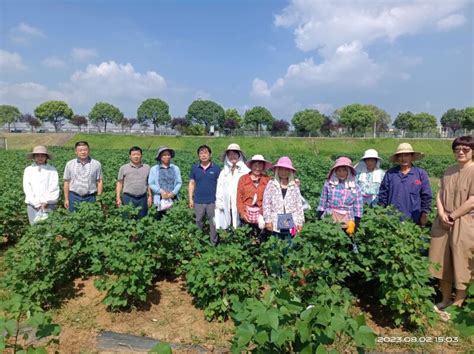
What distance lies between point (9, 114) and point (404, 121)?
3373 inches

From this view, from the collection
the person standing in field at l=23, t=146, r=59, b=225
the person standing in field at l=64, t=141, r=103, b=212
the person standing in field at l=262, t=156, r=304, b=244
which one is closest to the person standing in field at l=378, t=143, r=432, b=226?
the person standing in field at l=262, t=156, r=304, b=244

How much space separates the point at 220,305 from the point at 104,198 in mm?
2643

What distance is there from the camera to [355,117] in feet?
214

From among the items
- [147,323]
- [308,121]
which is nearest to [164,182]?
[147,323]

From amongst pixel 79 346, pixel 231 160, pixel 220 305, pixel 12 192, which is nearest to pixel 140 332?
pixel 79 346

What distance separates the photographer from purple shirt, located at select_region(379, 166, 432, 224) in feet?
13.6

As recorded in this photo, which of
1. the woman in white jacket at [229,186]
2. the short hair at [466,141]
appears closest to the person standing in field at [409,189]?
the short hair at [466,141]

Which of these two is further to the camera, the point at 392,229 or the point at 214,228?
the point at 214,228

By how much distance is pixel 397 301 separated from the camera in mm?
3297

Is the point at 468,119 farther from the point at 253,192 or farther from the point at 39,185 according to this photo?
the point at 39,185

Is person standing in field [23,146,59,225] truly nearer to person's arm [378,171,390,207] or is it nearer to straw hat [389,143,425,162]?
person's arm [378,171,390,207]

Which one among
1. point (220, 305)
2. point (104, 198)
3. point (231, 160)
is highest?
point (231, 160)

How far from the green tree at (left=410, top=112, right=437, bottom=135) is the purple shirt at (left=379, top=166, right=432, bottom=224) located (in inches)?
2837

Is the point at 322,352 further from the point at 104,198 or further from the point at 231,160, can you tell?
the point at 104,198
